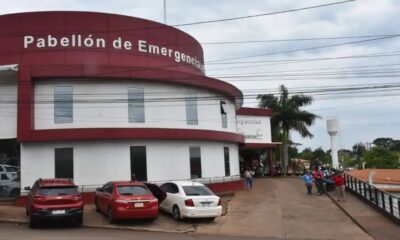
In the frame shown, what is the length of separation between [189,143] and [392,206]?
12019mm

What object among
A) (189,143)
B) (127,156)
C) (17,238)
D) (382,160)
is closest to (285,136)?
(189,143)

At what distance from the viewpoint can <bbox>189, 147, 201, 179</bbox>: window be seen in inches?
1132

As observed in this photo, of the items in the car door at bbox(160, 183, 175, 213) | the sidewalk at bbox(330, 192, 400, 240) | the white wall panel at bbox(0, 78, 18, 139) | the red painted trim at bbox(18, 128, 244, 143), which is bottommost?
the sidewalk at bbox(330, 192, 400, 240)

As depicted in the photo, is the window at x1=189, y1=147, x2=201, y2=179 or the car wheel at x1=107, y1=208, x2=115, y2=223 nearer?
the car wheel at x1=107, y1=208, x2=115, y2=223

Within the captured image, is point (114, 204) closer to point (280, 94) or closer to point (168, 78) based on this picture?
point (168, 78)

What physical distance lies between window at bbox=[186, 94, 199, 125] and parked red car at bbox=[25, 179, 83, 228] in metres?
11.6

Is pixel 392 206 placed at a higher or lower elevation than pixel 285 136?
lower

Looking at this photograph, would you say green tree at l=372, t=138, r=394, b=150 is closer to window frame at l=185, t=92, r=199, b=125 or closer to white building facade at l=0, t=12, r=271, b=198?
window frame at l=185, t=92, r=199, b=125

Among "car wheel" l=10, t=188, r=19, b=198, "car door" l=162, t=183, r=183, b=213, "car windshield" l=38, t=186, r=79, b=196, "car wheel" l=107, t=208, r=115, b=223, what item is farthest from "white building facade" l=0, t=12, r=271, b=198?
"car windshield" l=38, t=186, r=79, b=196

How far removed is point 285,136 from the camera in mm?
51906

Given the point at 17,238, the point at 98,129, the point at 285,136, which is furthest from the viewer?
the point at 285,136

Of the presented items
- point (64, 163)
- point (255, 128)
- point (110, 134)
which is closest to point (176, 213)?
point (110, 134)

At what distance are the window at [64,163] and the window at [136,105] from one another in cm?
370

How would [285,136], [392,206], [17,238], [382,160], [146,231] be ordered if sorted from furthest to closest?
[382,160], [285,136], [392,206], [146,231], [17,238]
